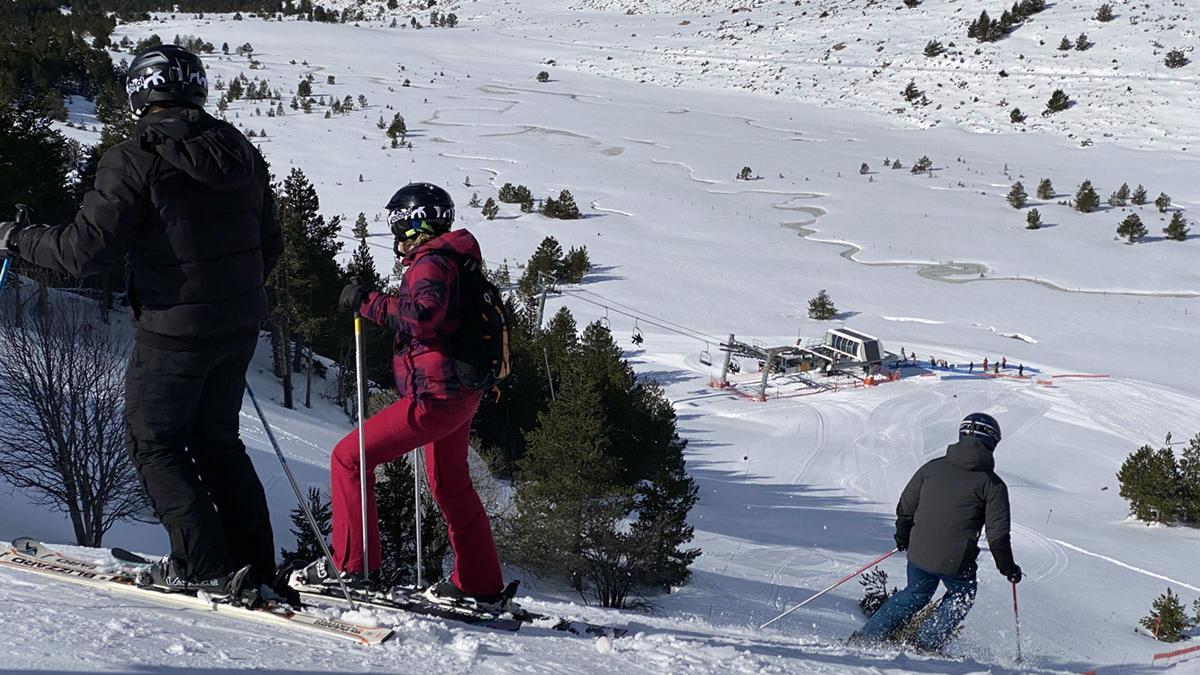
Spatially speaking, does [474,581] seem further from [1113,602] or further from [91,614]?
[1113,602]

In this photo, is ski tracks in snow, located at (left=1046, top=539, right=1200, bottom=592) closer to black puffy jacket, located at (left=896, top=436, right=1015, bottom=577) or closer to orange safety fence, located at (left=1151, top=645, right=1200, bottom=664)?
orange safety fence, located at (left=1151, top=645, right=1200, bottom=664)

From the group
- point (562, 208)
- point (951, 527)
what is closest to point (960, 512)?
point (951, 527)

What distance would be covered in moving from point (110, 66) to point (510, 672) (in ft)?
217

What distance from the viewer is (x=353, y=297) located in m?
4.33

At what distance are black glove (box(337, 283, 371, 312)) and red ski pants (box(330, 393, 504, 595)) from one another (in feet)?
1.56

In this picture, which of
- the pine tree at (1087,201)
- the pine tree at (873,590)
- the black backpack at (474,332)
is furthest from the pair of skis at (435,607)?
the pine tree at (1087,201)

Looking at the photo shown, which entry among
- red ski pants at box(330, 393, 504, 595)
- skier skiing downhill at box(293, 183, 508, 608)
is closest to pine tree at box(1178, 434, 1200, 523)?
red ski pants at box(330, 393, 504, 595)

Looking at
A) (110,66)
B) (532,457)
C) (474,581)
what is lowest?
(532,457)

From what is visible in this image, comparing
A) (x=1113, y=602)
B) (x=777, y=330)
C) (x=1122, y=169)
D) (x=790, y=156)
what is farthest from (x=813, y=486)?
(x=1122, y=169)

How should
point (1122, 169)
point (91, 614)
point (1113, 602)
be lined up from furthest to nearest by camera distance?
point (1122, 169)
point (1113, 602)
point (91, 614)

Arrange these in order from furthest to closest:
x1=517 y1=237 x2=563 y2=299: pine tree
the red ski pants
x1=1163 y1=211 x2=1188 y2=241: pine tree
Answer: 1. x1=1163 y1=211 x2=1188 y2=241: pine tree
2. x1=517 y1=237 x2=563 y2=299: pine tree
3. the red ski pants

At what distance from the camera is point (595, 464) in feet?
50.6

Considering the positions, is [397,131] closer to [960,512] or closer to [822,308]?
[822,308]

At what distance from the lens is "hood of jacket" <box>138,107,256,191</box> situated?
346 cm
